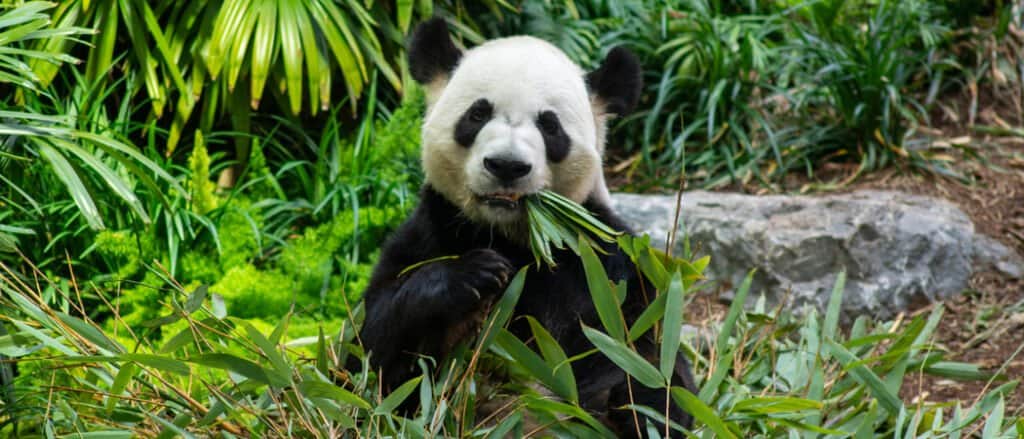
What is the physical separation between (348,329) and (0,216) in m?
1.64

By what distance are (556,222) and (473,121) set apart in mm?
396

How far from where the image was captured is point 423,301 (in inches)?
106

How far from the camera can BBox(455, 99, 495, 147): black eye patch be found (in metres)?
2.85

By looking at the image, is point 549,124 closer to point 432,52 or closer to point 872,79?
point 432,52

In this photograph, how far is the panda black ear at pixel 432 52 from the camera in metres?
3.13

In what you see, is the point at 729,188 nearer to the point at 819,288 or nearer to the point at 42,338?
the point at 819,288

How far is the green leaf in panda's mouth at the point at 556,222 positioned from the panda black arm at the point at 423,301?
0.12 m

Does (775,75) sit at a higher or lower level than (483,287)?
lower

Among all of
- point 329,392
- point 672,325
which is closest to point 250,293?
point 329,392

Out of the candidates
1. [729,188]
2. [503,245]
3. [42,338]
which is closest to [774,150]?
[729,188]

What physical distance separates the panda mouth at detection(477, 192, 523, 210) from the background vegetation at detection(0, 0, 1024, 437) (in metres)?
0.36

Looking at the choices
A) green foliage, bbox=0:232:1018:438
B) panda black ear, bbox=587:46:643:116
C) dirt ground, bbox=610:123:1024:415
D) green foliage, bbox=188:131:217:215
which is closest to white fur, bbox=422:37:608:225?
panda black ear, bbox=587:46:643:116

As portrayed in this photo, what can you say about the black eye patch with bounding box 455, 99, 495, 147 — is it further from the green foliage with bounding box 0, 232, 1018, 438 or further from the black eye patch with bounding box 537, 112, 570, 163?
the green foliage with bounding box 0, 232, 1018, 438

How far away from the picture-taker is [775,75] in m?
6.78
